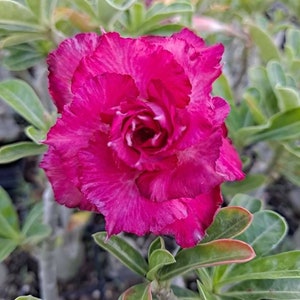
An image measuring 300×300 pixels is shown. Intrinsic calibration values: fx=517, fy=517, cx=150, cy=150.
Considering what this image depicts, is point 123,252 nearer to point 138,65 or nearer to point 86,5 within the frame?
point 138,65

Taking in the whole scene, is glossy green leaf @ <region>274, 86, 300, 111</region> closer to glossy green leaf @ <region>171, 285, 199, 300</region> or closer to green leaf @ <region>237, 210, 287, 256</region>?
green leaf @ <region>237, 210, 287, 256</region>

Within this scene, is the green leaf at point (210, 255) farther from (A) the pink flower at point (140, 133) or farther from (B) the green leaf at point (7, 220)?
(B) the green leaf at point (7, 220)

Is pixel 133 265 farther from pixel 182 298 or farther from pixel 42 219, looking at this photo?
pixel 42 219

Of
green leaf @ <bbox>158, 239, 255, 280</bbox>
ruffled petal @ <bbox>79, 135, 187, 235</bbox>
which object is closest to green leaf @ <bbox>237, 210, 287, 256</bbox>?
green leaf @ <bbox>158, 239, 255, 280</bbox>

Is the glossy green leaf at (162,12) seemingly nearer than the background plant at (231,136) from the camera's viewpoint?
No

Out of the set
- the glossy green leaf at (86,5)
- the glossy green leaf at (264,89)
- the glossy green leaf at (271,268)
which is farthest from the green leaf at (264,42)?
the glossy green leaf at (271,268)

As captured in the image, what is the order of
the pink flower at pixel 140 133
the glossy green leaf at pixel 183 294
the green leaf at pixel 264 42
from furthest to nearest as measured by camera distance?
the green leaf at pixel 264 42, the glossy green leaf at pixel 183 294, the pink flower at pixel 140 133
